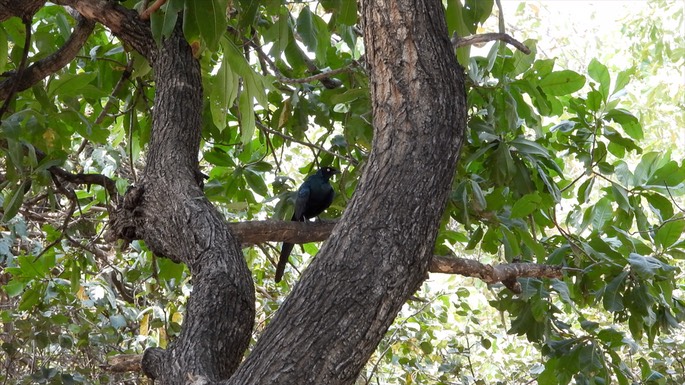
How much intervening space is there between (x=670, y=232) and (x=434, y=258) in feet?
2.82

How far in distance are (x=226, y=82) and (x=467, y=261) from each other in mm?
1084

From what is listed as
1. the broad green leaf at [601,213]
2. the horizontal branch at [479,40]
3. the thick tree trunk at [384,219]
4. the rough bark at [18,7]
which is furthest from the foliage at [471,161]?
the thick tree trunk at [384,219]

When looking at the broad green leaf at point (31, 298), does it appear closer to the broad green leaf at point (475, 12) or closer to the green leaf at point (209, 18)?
the green leaf at point (209, 18)

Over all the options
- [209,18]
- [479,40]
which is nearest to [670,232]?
[479,40]

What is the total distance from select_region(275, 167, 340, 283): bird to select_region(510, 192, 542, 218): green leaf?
117cm

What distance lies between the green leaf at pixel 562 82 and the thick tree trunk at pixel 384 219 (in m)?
1.17

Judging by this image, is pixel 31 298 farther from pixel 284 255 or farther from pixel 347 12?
pixel 347 12

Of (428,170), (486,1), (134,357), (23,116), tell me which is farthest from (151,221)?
(486,1)

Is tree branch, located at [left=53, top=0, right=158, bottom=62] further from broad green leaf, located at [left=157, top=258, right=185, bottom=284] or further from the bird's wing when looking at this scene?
the bird's wing

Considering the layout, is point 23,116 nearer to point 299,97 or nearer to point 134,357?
point 134,357

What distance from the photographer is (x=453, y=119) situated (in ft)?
5.31

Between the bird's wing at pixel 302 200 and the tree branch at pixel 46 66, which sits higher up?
the tree branch at pixel 46 66

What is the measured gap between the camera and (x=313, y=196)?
364 centimetres

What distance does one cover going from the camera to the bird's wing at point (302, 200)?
3566 mm
